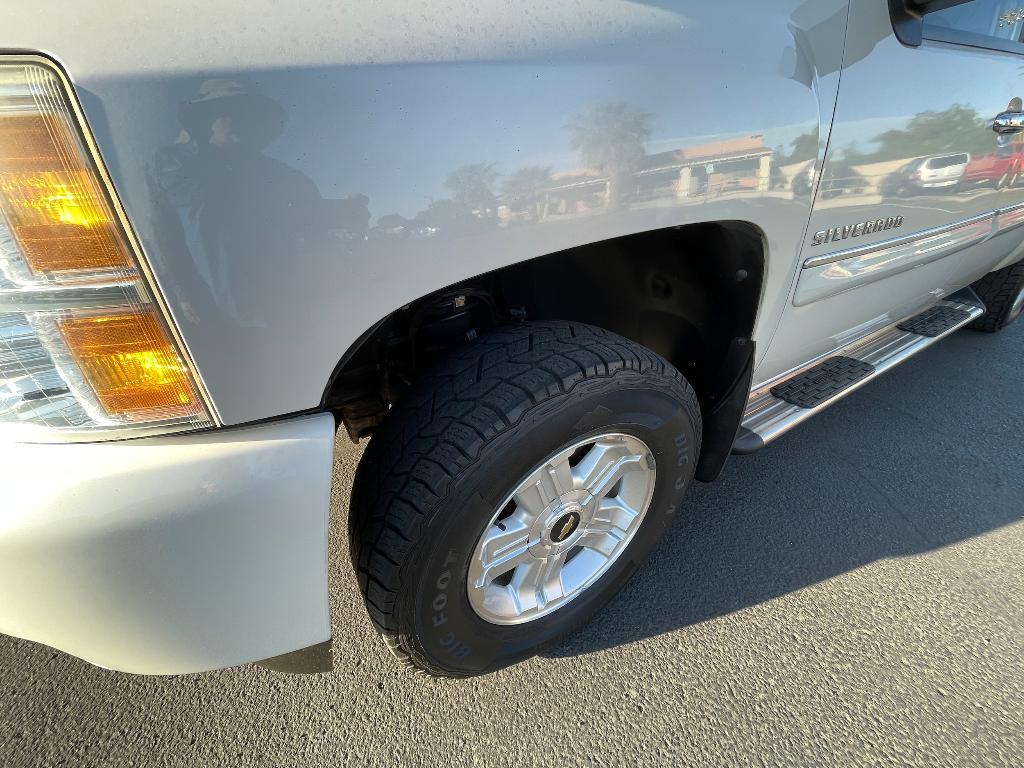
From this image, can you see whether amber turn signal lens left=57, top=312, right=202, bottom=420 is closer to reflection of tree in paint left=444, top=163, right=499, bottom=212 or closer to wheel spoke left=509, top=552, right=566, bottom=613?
reflection of tree in paint left=444, top=163, right=499, bottom=212

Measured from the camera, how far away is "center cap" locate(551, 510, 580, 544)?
146 centimetres

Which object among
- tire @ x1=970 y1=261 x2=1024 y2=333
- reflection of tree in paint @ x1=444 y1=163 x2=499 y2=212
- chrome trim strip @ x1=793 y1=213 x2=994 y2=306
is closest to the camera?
reflection of tree in paint @ x1=444 y1=163 x2=499 y2=212

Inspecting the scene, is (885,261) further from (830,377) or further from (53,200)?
(53,200)

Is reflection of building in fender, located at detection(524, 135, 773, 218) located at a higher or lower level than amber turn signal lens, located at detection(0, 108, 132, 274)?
lower

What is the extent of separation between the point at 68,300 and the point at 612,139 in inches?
34.9

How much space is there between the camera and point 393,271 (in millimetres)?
911

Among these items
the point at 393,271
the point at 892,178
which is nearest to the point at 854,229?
the point at 892,178

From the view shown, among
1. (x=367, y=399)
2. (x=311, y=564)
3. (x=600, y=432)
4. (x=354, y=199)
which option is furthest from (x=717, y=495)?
(x=354, y=199)

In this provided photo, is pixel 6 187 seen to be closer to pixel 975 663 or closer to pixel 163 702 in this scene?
pixel 163 702

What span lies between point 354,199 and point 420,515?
606mm

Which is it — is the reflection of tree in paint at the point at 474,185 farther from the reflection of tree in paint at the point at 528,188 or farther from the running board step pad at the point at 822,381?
the running board step pad at the point at 822,381

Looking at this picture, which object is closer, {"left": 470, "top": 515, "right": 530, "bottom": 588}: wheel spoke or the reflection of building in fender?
the reflection of building in fender

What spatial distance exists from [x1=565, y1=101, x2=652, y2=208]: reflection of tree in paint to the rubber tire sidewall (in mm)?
432

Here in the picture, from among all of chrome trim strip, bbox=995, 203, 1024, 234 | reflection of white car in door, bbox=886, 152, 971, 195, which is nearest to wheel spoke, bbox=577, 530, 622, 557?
reflection of white car in door, bbox=886, 152, 971, 195
